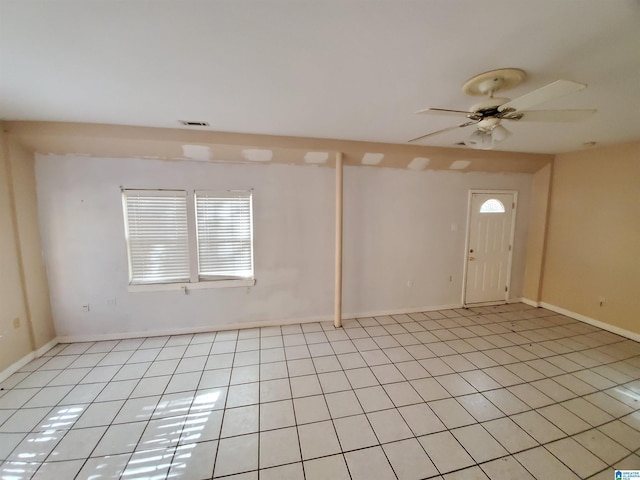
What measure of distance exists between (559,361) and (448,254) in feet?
6.30

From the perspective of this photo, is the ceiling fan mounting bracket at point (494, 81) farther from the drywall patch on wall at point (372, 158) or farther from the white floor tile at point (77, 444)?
the white floor tile at point (77, 444)

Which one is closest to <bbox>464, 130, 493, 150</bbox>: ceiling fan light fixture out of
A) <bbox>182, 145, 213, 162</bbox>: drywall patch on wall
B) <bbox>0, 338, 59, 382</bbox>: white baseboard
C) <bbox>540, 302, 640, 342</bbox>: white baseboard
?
<bbox>182, 145, 213, 162</bbox>: drywall patch on wall

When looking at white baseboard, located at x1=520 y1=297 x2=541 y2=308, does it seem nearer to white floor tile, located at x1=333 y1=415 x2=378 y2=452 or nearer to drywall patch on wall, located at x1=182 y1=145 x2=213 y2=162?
white floor tile, located at x1=333 y1=415 x2=378 y2=452

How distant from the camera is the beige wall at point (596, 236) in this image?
136 inches

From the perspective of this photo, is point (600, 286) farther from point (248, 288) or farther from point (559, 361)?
point (248, 288)

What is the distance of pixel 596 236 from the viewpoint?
3809mm

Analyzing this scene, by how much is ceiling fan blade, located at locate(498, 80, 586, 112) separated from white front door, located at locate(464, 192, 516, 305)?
3041mm

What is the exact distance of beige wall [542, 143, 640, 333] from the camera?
3451 millimetres

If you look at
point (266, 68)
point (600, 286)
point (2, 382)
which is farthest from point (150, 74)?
point (600, 286)

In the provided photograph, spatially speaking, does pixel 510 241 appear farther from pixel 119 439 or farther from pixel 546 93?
pixel 119 439

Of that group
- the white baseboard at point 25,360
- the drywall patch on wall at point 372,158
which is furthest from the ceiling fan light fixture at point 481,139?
the white baseboard at point 25,360

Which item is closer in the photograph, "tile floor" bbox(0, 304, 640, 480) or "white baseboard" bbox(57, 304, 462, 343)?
"tile floor" bbox(0, 304, 640, 480)

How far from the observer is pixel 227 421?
211 cm

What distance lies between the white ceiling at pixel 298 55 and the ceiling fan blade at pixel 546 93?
253 millimetres
